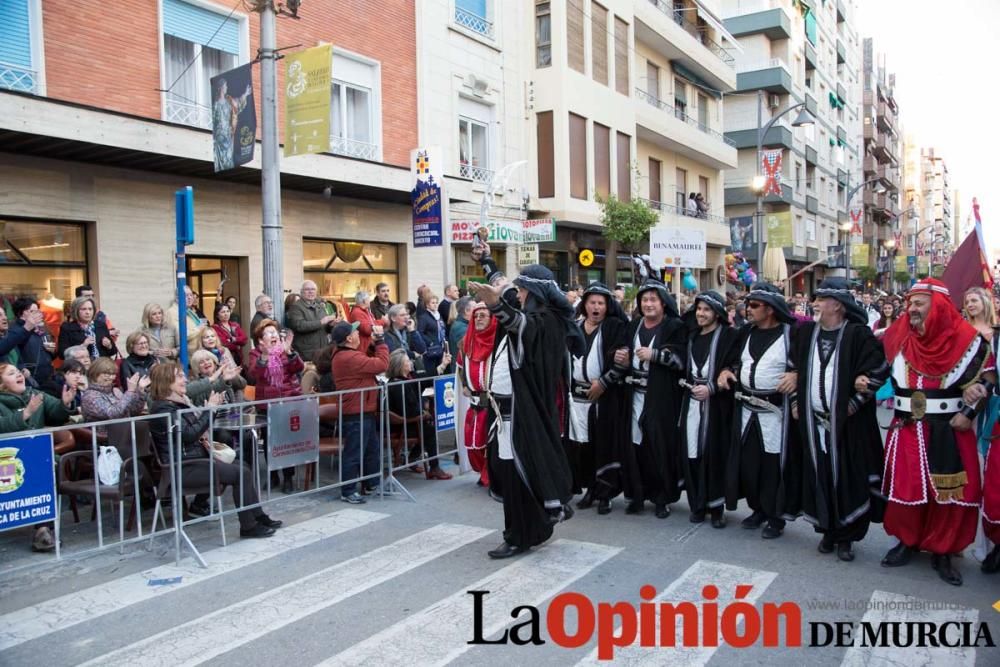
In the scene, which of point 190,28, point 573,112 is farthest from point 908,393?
point 573,112

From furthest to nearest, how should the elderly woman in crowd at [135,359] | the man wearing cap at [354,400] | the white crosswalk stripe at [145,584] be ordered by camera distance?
the elderly woman in crowd at [135,359] < the man wearing cap at [354,400] < the white crosswalk stripe at [145,584]

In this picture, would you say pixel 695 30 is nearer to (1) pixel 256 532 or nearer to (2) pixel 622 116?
(2) pixel 622 116

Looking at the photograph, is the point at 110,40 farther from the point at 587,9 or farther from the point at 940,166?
the point at 940,166

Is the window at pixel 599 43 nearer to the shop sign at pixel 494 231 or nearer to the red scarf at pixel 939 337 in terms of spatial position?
the shop sign at pixel 494 231

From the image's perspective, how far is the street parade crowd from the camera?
17.2 feet

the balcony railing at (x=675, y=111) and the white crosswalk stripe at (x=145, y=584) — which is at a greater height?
the balcony railing at (x=675, y=111)

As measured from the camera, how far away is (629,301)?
15430 millimetres

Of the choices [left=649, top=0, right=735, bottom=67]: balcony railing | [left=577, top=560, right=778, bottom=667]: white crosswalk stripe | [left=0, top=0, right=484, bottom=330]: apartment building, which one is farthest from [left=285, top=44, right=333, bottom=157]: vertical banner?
[left=649, top=0, right=735, bottom=67]: balcony railing

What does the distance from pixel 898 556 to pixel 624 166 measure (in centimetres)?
1902

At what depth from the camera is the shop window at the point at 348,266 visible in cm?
1456

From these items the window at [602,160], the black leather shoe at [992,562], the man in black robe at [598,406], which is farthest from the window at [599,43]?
the black leather shoe at [992,562]

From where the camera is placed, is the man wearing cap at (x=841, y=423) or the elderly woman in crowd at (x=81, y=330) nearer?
the man wearing cap at (x=841, y=423)

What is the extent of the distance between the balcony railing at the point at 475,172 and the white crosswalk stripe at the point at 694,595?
13.3 meters

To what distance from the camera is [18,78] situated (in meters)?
9.81
